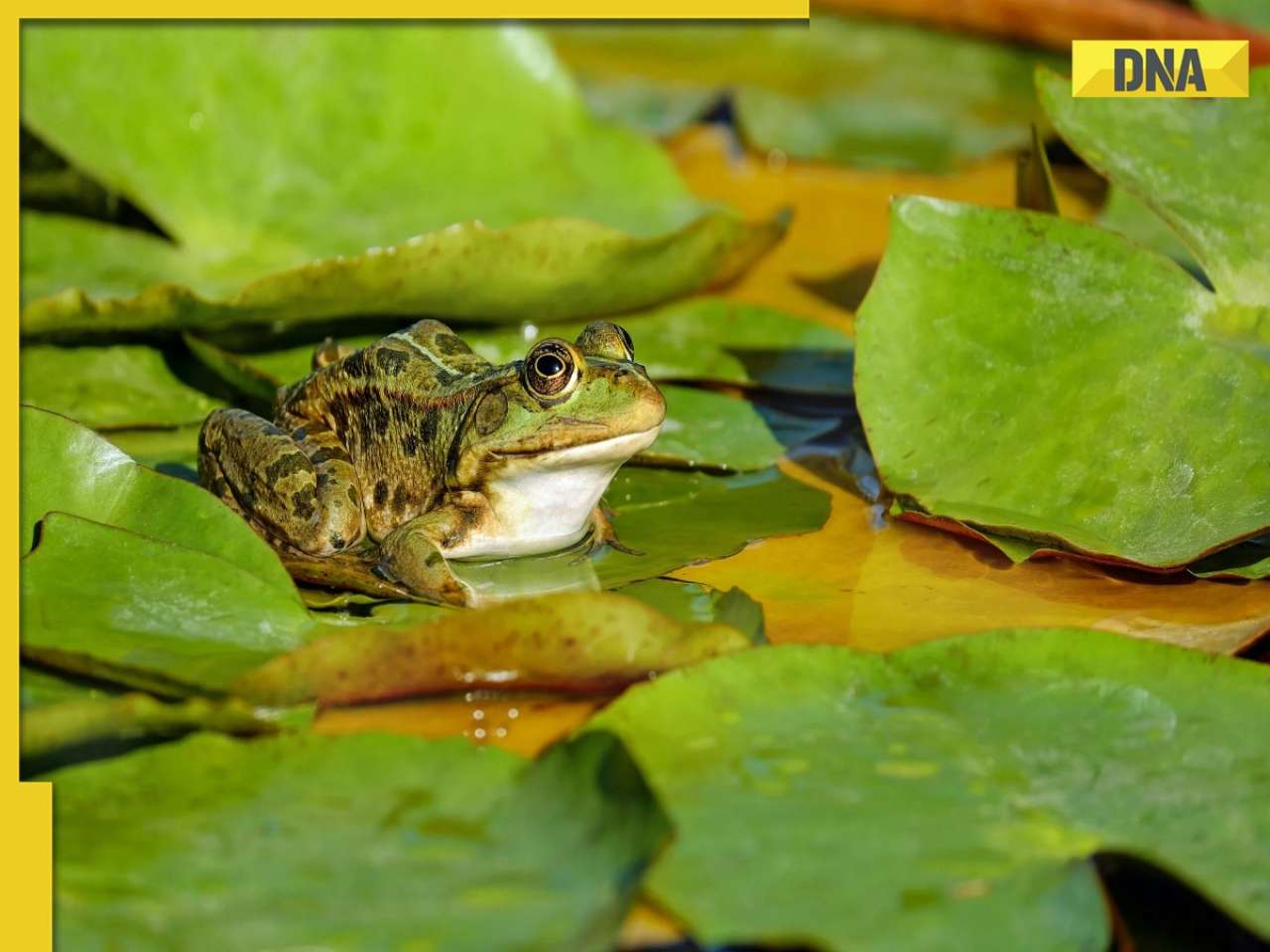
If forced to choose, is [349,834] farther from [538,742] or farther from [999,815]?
[999,815]

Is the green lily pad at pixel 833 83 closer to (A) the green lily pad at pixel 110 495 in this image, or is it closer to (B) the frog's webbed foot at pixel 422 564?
(B) the frog's webbed foot at pixel 422 564

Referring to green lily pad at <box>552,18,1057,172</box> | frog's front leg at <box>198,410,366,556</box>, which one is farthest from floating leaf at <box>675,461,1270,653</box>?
green lily pad at <box>552,18,1057,172</box>

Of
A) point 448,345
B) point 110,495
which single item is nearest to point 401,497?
point 448,345

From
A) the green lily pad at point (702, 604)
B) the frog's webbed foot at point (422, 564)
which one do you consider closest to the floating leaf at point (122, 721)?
the frog's webbed foot at point (422, 564)

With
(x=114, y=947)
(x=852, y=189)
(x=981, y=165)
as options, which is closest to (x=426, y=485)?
(x=114, y=947)

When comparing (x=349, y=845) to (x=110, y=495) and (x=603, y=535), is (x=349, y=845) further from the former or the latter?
(x=603, y=535)

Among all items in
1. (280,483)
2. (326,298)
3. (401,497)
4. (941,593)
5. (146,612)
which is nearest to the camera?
(146,612)

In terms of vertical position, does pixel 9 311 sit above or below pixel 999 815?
above
